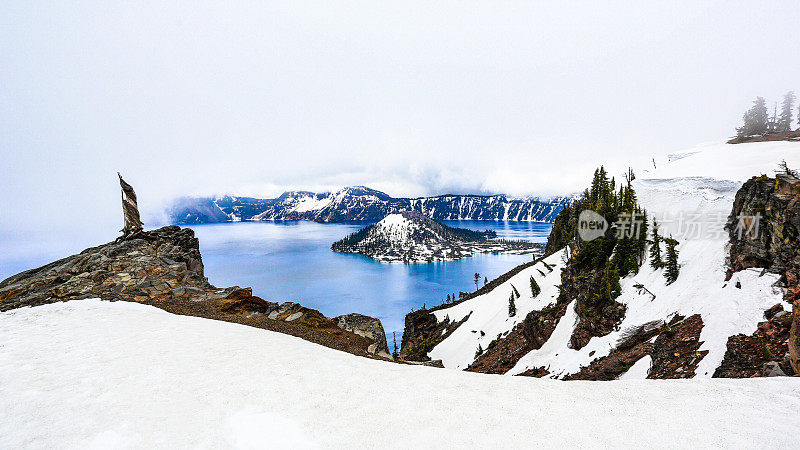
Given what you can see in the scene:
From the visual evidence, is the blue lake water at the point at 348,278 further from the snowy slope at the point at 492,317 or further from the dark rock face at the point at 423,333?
the snowy slope at the point at 492,317

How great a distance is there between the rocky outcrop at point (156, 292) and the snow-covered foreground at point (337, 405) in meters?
2.93

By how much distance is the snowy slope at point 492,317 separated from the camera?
1318 inches

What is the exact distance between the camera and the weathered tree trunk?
14719 millimetres

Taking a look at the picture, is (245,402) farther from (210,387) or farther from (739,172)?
(739,172)

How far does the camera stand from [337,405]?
13.8 feet

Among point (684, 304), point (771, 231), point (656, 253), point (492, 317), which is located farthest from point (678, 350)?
point (492, 317)

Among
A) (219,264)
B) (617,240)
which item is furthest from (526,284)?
(219,264)

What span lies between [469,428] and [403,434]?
2.98 feet

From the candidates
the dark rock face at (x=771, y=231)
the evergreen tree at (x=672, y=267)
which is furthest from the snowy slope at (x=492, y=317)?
the dark rock face at (x=771, y=231)

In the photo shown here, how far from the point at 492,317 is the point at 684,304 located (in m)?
31.1

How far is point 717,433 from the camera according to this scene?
3352mm

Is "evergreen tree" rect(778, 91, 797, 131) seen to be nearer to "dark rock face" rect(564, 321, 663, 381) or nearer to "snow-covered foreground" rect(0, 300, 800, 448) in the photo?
"dark rock face" rect(564, 321, 663, 381)

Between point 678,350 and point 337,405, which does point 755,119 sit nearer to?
point 678,350

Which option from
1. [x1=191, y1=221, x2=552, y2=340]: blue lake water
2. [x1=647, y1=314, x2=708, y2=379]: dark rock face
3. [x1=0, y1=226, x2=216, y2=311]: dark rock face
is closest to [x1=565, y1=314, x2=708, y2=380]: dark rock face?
[x1=647, y1=314, x2=708, y2=379]: dark rock face
